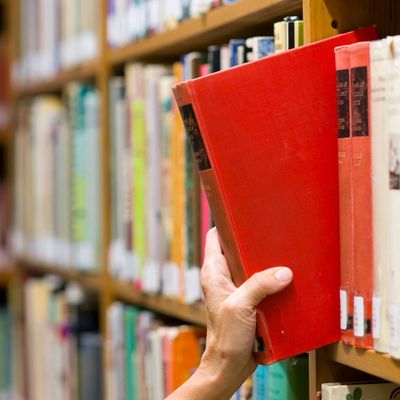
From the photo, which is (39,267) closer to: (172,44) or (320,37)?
(172,44)

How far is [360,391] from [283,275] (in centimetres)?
18

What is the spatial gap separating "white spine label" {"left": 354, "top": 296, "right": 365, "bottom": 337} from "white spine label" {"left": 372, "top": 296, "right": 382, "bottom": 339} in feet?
0.07

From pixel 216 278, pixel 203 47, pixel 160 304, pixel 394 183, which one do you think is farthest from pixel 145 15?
pixel 394 183

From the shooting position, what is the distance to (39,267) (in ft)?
8.71

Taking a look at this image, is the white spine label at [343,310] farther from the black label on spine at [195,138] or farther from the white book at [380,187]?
the black label on spine at [195,138]

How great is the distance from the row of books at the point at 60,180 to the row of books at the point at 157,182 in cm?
16

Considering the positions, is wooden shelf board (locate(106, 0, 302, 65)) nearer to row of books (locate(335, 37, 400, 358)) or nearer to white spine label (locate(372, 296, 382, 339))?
row of books (locate(335, 37, 400, 358))

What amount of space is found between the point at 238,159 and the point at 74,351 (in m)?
1.27

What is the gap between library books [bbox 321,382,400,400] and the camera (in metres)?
1.12

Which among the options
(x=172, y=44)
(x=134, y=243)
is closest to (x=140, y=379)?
(x=134, y=243)

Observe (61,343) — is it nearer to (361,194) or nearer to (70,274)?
(70,274)

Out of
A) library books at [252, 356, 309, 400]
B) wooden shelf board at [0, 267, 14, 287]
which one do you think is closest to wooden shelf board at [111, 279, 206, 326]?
library books at [252, 356, 309, 400]

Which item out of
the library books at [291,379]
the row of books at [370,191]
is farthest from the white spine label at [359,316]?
the library books at [291,379]

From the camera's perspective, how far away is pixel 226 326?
108 centimetres
